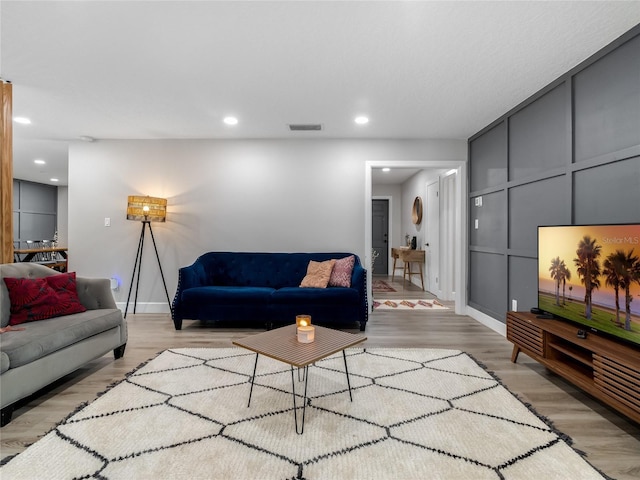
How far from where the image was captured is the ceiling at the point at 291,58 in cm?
205

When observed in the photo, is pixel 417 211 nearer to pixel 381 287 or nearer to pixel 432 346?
pixel 381 287

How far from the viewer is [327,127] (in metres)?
4.16

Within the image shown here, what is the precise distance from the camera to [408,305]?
5.21 m

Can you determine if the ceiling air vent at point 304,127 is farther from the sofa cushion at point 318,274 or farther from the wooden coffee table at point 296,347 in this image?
the wooden coffee table at point 296,347

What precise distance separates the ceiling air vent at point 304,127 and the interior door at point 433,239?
118 inches

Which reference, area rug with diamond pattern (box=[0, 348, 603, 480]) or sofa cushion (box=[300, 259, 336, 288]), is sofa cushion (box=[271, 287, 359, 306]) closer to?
sofa cushion (box=[300, 259, 336, 288])

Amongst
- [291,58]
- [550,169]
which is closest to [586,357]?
[550,169]

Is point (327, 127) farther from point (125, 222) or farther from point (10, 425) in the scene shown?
point (10, 425)

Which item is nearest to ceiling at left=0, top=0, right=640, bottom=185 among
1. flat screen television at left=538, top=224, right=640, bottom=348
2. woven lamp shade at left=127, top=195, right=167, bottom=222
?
woven lamp shade at left=127, top=195, right=167, bottom=222

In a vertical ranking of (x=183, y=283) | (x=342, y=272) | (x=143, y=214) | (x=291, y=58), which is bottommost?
(x=183, y=283)

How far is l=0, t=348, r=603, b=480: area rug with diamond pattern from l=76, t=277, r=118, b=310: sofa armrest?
2.31 ft

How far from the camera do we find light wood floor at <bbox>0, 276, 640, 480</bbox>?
1710mm

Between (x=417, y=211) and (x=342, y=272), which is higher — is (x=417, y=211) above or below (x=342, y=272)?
above

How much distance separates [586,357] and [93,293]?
371 centimetres
